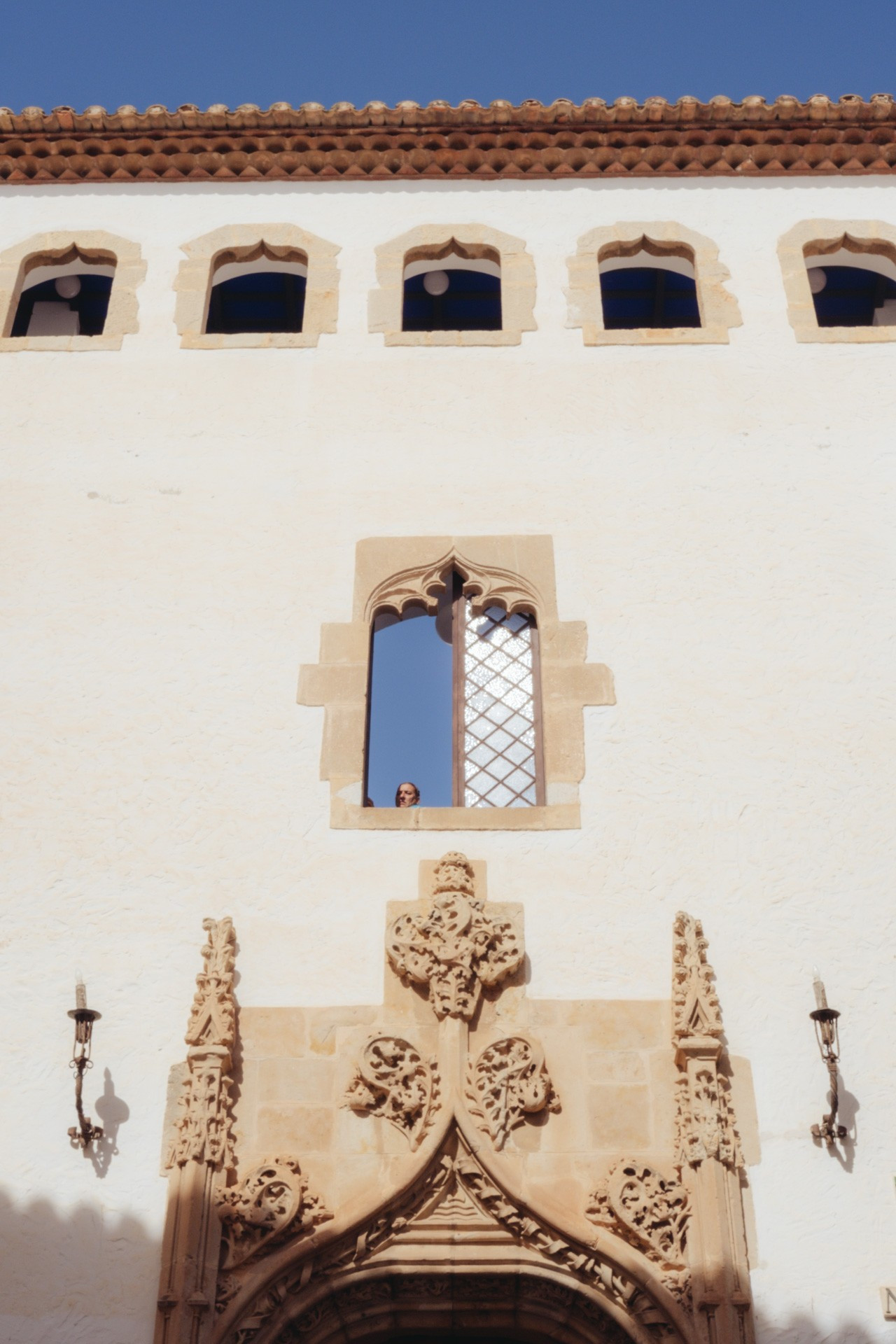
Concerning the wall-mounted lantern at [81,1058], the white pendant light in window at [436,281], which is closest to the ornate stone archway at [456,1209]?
the wall-mounted lantern at [81,1058]

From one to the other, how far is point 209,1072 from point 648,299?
736cm

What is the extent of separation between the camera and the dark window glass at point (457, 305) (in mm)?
12031

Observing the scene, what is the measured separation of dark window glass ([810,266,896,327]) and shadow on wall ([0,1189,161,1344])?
8382 mm

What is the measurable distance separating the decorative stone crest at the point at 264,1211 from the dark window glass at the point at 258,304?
6837 mm

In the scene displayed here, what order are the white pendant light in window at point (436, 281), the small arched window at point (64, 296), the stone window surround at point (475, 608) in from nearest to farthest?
the stone window surround at point (475, 608)
the small arched window at point (64, 296)
the white pendant light in window at point (436, 281)

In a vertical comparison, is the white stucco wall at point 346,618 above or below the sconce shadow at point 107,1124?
above

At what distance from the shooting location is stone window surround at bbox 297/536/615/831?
823 cm

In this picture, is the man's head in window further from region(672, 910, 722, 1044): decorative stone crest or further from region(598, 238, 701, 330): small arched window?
region(598, 238, 701, 330): small arched window

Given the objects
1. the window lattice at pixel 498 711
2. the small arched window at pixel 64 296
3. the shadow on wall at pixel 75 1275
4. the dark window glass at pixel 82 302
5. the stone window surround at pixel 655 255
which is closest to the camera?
the shadow on wall at pixel 75 1275

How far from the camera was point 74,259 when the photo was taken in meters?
11.4

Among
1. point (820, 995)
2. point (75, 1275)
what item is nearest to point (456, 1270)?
point (75, 1275)

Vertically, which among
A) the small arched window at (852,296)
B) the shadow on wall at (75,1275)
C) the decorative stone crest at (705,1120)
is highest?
the small arched window at (852,296)

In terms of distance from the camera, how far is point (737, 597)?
9125mm

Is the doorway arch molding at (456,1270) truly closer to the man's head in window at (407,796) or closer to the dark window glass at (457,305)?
the man's head in window at (407,796)
